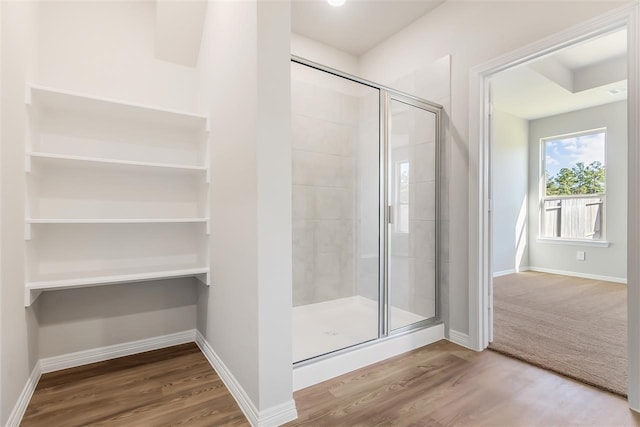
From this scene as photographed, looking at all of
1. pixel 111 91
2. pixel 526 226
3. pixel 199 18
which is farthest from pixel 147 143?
pixel 526 226

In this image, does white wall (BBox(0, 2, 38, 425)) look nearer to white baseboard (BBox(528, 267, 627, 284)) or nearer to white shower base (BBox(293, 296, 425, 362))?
white shower base (BBox(293, 296, 425, 362))

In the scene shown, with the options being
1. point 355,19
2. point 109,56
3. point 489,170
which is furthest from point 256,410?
point 355,19

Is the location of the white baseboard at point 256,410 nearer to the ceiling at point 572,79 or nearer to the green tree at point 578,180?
the ceiling at point 572,79

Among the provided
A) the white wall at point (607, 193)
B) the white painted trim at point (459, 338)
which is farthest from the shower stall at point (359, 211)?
the white wall at point (607, 193)

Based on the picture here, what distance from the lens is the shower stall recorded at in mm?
2367

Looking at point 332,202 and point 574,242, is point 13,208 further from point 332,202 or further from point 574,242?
point 574,242

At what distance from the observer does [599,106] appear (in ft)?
15.3

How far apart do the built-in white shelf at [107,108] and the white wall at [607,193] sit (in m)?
5.59

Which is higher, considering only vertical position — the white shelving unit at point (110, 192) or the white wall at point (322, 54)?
the white wall at point (322, 54)

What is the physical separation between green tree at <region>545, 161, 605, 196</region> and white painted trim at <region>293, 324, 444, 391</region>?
4178 millimetres

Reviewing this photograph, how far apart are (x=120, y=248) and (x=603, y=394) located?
317cm

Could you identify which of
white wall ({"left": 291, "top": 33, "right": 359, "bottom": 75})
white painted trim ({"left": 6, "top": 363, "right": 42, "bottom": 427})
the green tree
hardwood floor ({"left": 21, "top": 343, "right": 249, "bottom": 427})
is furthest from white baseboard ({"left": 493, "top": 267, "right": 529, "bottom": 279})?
white painted trim ({"left": 6, "top": 363, "right": 42, "bottom": 427})

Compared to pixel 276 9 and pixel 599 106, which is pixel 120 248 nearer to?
pixel 276 9

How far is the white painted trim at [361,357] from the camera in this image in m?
1.80
